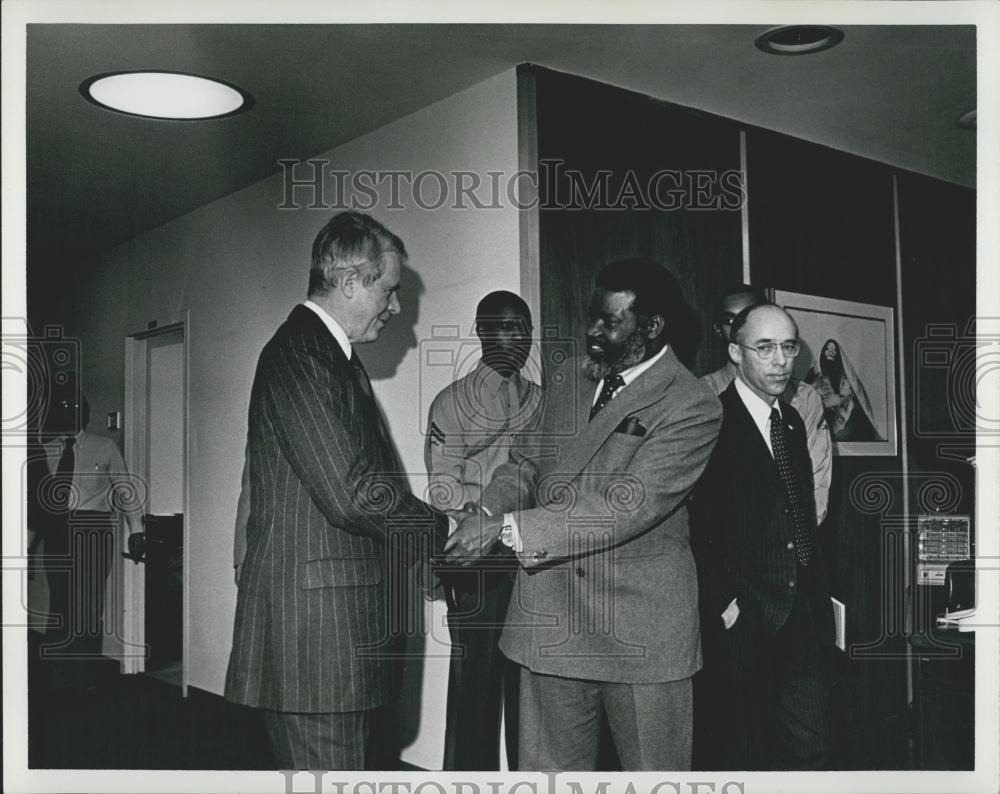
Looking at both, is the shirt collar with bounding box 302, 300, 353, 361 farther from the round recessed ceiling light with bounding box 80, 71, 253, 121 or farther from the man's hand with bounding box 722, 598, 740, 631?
the man's hand with bounding box 722, 598, 740, 631

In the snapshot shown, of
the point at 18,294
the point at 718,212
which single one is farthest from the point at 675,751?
the point at 18,294

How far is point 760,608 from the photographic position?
2396 millimetres

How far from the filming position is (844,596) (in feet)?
9.71

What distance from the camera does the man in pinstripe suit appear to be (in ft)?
6.84

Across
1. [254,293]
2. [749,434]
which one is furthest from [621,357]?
[254,293]

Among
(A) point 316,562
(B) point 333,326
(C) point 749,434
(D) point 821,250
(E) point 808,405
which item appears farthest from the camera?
(D) point 821,250

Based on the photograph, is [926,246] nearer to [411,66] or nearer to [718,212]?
[718,212]

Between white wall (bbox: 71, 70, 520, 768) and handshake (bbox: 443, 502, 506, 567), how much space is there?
1.03ft

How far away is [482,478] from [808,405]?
3.24 feet

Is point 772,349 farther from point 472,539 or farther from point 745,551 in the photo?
point 472,539

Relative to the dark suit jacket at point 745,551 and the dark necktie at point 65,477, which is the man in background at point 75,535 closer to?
the dark necktie at point 65,477

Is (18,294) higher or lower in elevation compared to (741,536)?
higher

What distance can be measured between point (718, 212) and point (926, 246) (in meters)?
0.66

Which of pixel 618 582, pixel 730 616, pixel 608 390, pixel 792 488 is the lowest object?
pixel 730 616
